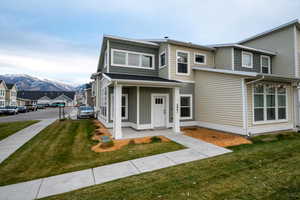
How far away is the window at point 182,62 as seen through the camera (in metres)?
10.8

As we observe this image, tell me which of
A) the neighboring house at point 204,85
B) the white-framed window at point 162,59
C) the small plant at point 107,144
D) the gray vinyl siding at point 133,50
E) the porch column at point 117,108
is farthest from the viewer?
the white-framed window at point 162,59

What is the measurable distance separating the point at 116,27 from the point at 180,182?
61.2 feet

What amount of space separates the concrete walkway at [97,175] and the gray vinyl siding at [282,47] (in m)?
10.8

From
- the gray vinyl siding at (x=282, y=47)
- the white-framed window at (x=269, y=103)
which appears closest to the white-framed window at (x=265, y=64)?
the gray vinyl siding at (x=282, y=47)

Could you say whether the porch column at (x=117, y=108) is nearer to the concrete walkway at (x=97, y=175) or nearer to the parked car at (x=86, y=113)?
the concrete walkway at (x=97, y=175)

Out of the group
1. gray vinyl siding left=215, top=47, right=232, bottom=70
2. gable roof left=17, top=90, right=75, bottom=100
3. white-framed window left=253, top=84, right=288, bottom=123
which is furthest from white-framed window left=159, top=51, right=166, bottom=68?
gable roof left=17, top=90, right=75, bottom=100

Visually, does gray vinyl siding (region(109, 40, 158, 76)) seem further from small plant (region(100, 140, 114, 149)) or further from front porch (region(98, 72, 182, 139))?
small plant (region(100, 140, 114, 149))

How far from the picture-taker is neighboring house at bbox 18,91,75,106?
5989cm

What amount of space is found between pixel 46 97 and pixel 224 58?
75602 mm

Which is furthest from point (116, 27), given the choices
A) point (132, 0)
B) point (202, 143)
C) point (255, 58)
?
point (202, 143)

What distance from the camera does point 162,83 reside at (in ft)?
27.8

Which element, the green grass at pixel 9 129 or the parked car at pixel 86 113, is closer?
the green grass at pixel 9 129

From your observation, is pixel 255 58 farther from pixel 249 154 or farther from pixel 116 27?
pixel 116 27

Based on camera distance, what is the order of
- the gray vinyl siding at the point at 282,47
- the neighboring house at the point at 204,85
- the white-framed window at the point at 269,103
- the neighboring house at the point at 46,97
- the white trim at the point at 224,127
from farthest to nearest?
the neighboring house at the point at 46,97, the gray vinyl siding at the point at 282,47, the white-framed window at the point at 269,103, the neighboring house at the point at 204,85, the white trim at the point at 224,127
